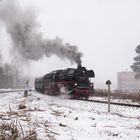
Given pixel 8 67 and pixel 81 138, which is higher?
pixel 8 67

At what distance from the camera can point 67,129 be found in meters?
7.45

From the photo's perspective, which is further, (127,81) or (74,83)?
(127,81)

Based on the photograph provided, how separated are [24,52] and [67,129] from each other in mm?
30611

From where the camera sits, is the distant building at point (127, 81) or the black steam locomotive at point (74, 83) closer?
the black steam locomotive at point (74, 83)

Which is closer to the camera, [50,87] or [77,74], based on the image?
[77,74]

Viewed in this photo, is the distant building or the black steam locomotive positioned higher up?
the distant building

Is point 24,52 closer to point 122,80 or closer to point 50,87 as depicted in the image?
point 50,87

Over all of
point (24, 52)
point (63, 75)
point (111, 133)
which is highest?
point (24, 52)

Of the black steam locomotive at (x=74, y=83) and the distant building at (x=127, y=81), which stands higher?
the distant building at (x=127, y=81)

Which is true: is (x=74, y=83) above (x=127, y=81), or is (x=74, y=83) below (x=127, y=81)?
below

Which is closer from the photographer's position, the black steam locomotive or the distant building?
the black steam locomotive

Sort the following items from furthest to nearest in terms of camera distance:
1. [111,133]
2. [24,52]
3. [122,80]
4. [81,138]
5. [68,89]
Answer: [122,80] < [24,52] < [68,89] < [111,133] < [81,138]

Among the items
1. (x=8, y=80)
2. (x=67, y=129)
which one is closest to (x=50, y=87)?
(x=67, y=129)

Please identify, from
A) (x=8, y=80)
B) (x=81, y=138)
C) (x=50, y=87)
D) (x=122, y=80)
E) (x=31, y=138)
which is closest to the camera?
(x=31, y=138)
